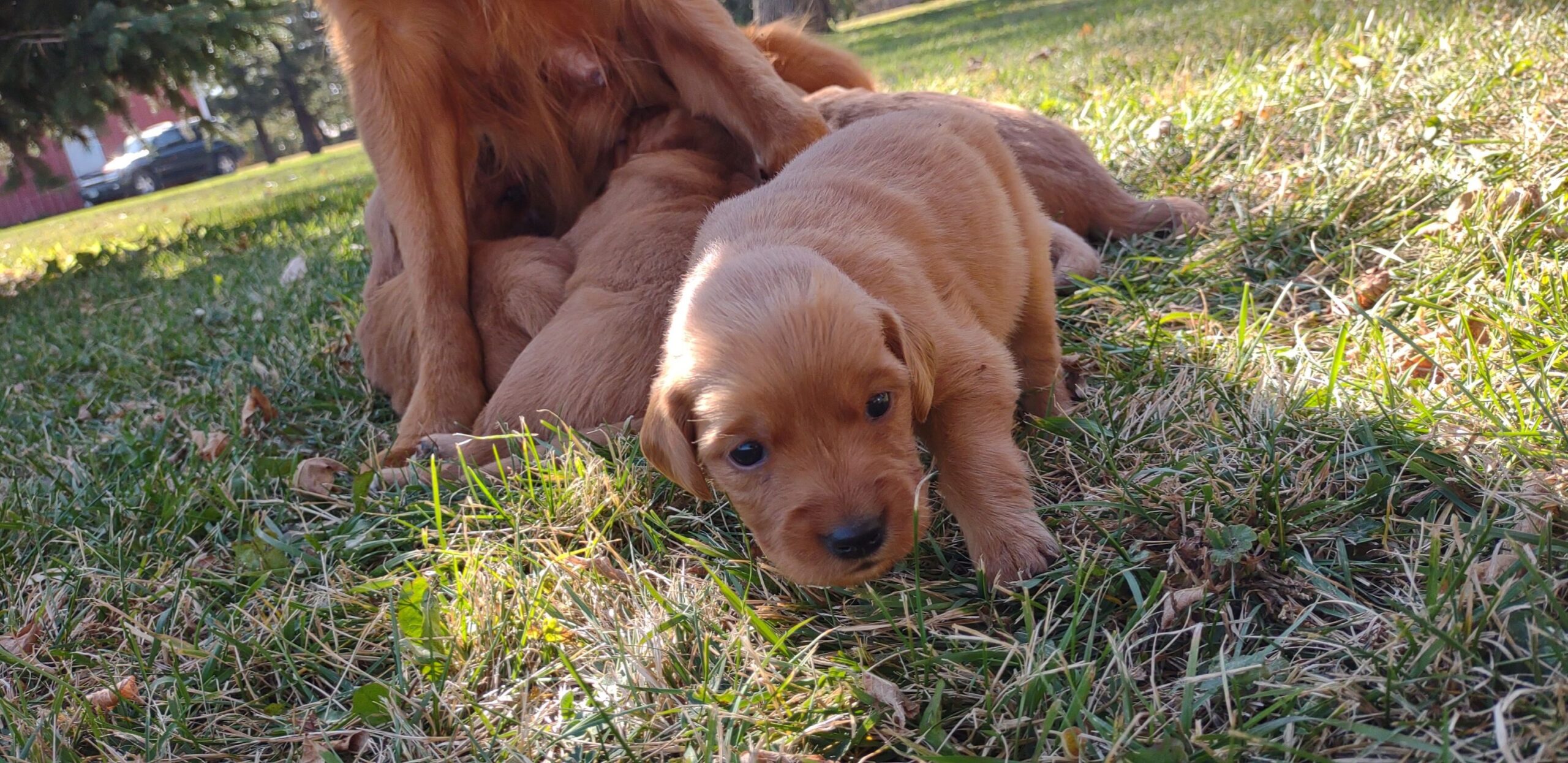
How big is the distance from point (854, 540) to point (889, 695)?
0.27 meters

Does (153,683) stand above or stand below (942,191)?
below

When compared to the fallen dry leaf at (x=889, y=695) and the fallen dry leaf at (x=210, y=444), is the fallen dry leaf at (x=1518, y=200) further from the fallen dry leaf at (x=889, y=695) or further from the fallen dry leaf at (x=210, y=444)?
the fallen dry leaf at (x=210, y=444)

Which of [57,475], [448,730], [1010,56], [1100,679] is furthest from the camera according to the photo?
[1010,56]

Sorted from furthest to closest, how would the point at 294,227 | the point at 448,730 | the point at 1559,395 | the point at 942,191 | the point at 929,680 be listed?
the point at 294,227, the point at 942,191, the point at 1559,395, the point at 448,730, the point at 929,680

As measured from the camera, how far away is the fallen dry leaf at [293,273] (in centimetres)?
585

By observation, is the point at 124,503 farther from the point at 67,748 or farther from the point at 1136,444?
the point at 1136,444

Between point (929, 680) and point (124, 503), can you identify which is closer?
point (929, 680)

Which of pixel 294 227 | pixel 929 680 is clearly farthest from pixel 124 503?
pixel 294 227

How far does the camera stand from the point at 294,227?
28.3ft

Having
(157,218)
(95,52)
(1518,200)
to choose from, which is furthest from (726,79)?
(157,218)

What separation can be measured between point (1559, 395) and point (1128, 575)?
1033 mm

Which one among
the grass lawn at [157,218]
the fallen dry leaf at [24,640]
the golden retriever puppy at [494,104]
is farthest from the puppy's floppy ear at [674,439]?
the grass lawn at [157,218]

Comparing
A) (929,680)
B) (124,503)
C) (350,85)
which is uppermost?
(350,85)

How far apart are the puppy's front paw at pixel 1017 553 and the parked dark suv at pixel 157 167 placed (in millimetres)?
31735
